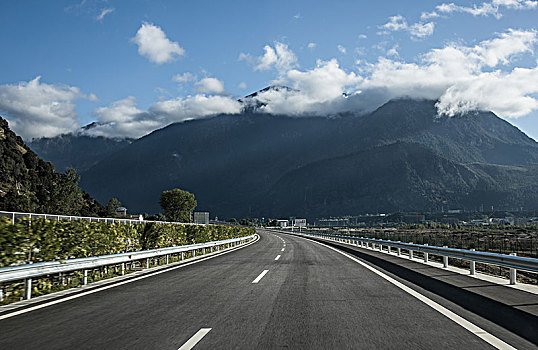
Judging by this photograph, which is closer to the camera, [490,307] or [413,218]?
[490,307]

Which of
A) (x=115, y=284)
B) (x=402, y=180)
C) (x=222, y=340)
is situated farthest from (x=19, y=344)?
(x=402, y=180)

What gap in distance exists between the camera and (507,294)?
9.34 metres

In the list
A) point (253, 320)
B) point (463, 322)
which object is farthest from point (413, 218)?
point (253, 320)

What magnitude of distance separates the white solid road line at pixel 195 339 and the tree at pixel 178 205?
12844 cm

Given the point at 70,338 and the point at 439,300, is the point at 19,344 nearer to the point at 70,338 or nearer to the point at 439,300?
the point at 70,338

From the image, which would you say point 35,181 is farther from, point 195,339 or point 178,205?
point 195,339

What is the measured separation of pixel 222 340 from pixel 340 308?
289 cm

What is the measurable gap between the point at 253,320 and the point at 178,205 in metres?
129

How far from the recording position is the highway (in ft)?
17.9

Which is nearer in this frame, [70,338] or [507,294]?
[70,338]

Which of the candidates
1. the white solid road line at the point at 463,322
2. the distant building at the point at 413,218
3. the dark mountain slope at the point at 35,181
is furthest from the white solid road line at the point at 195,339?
the distant building at the point at 413,218

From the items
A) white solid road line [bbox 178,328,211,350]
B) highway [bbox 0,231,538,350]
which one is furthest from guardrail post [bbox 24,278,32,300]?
white solid road line [bbox 178,328,211,350]

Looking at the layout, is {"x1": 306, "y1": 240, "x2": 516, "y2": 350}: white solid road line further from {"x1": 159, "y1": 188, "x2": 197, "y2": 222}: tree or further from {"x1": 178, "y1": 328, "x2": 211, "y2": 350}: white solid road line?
{"x1": 159, "y1": 188, "x2": 197, "y2": 222}: tree

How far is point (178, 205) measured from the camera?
132 m
